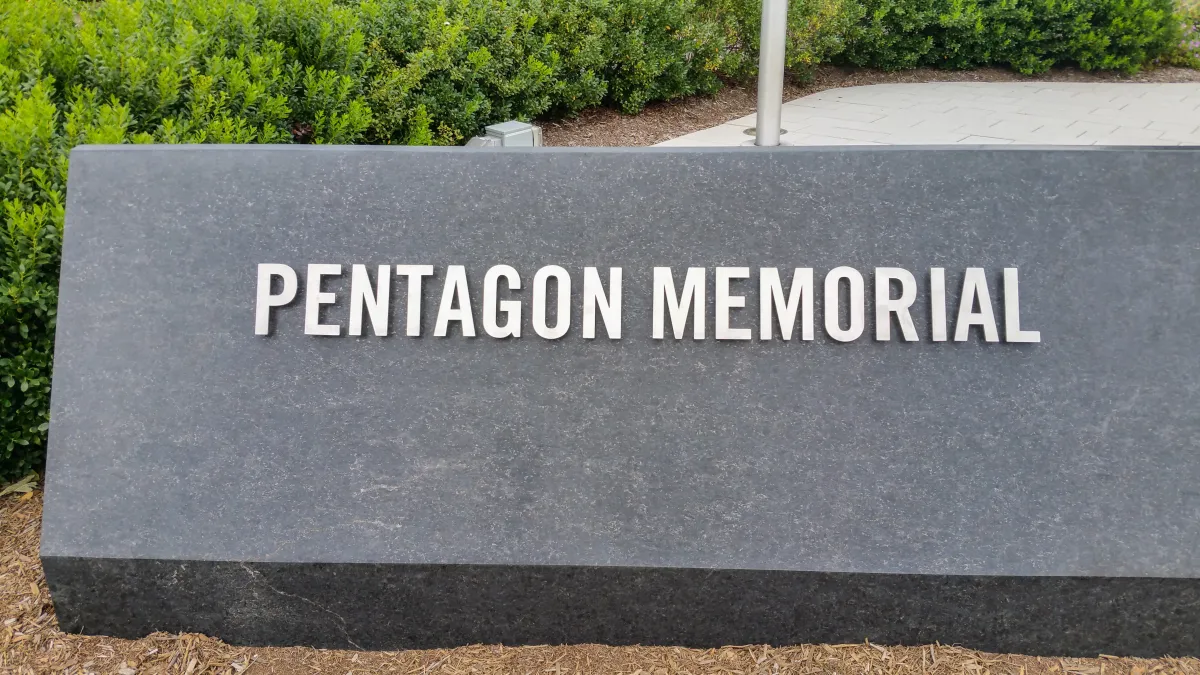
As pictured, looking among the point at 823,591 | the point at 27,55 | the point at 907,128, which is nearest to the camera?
the point at 823,591

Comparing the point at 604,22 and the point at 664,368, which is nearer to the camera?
the point at 664,368

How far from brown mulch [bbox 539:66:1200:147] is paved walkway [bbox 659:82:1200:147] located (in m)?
0.23

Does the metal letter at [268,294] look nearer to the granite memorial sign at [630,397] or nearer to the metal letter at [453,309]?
the granite memorial sign at [630,397]

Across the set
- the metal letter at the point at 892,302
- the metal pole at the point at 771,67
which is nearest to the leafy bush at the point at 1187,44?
the metal pole at the point at 771,67

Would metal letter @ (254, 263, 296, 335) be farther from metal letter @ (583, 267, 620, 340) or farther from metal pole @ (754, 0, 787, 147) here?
metal pole @ (754, 0, 787, 147)

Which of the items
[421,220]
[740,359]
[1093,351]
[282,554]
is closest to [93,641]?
[282,554]

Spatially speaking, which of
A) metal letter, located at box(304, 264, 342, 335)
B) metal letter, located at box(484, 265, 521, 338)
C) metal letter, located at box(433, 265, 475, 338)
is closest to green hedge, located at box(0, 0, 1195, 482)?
metal letter, located at box(304, 264, 342, 335)

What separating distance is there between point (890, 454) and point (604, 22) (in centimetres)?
587

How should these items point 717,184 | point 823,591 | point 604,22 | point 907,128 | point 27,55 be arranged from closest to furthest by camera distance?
point 823,591 < point 717,184 < point 27,55 < point 604,22 < point 907,128

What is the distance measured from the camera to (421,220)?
99.7 inches

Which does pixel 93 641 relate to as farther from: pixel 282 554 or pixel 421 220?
pixel 421 220

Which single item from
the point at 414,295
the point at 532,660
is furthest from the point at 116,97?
the point at 532,660

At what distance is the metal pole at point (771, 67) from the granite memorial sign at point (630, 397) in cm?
395

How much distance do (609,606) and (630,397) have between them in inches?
22.5
